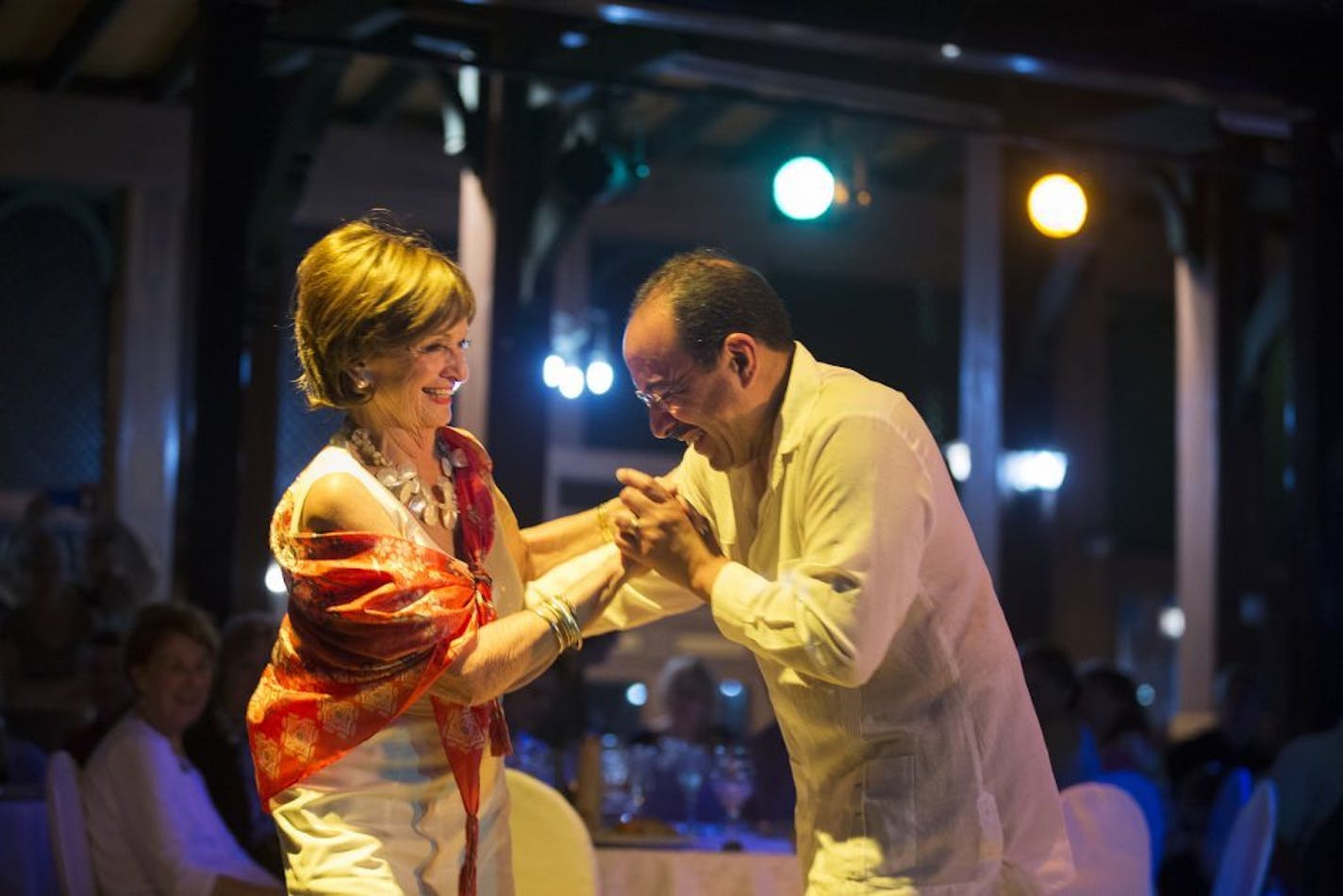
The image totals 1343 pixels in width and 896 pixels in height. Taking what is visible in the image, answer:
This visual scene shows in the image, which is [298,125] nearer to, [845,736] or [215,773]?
[215,773]

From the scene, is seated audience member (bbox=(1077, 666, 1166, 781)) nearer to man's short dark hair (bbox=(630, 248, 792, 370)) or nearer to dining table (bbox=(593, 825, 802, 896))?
dining table (bbox=(593, 825, 802, 896))

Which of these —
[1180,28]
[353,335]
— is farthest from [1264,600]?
[353,335]

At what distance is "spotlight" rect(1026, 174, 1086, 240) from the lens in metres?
6.21

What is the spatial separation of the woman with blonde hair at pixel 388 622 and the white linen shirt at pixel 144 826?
164 centimetres

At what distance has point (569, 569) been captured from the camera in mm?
2164

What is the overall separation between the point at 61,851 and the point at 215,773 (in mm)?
953

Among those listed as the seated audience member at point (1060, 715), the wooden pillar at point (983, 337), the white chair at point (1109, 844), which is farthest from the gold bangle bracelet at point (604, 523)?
the wooden pillar at point (983, 337)

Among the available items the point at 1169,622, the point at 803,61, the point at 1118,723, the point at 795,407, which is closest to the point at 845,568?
the point at 795,407

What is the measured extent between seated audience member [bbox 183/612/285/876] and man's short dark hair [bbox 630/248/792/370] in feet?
7.61

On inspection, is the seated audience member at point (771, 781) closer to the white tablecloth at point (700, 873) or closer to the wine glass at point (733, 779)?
the wine glass at point (733, 779)

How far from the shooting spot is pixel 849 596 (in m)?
1.97

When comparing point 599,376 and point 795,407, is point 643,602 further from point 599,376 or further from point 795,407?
point 599,376

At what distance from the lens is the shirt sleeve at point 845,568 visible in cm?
197

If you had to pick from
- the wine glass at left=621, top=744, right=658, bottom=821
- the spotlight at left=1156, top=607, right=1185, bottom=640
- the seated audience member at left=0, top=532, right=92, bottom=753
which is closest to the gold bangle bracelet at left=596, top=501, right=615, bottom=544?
the wine glass at left=621, top=744, right=658, bottom=821
